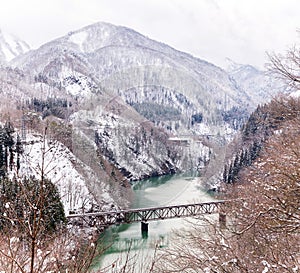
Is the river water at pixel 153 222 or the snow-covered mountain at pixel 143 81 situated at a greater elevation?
the snow-covered mountain at pixel 143 81

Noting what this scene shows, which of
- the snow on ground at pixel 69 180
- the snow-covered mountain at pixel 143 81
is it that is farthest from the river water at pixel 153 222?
the snow-covered mountain at pixel 143 81

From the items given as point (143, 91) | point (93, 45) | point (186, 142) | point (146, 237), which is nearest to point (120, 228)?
point (146, 237)

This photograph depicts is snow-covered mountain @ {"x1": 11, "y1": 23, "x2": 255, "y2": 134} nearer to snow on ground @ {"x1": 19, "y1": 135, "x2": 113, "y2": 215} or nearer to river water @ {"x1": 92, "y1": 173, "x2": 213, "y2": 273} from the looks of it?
river water @ {"x1": 92, "y1": 173, "x2": 213, "y2": 273}

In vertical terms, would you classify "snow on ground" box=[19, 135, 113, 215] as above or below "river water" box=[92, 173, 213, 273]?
above

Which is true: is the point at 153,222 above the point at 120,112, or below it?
below

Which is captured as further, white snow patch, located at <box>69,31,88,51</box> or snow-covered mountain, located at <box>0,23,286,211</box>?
white snow patch, located at <box>69,31,88,51</box>

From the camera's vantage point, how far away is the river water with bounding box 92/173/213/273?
1575cm

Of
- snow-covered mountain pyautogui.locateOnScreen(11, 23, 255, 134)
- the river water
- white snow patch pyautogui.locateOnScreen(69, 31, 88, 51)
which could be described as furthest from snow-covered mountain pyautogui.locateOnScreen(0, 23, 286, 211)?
white snow patch pyautogui.locateOnScreen(69, 31, 88, 51)

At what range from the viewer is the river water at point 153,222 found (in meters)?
15.7

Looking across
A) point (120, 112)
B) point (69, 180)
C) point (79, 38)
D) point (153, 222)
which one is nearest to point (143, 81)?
point (120, 112)

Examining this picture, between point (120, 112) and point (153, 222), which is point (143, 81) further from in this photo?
point (153, 222)

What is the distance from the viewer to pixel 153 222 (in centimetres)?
2262

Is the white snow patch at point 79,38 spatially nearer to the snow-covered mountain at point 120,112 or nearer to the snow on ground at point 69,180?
the snow-covered mountain at point 120,112

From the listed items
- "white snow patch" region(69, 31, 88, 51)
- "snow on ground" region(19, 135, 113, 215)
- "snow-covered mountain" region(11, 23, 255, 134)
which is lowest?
"snow on ground" region(19, 135, 113, 215)
